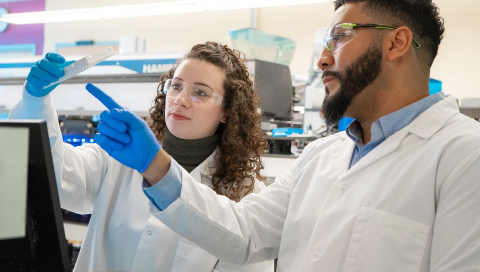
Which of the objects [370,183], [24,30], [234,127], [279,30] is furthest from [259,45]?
[24,30]

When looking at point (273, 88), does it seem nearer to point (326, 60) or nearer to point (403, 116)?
point (326, 60)

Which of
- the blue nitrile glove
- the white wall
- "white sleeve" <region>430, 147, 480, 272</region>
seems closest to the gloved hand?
the blue nitrile glove

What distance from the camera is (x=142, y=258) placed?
4.85ft

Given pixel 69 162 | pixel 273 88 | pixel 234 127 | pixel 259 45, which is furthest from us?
pixel 259 45

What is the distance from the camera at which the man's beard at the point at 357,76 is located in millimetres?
1250

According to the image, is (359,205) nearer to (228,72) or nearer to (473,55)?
(228,72)

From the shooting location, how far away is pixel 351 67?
4.12ft

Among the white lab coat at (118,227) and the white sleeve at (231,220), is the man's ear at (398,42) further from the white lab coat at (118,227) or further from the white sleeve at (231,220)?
the white lab coat at (118,227)

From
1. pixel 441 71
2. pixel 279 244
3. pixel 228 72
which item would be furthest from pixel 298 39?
pixel 279 244

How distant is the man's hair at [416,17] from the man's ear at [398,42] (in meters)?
0.03

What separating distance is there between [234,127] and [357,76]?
0.61 meters

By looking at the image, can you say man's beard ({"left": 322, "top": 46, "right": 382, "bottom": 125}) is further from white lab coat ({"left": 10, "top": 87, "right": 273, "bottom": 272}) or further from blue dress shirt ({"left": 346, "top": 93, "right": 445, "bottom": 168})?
white lab coat ({"left": 10, "top": 87, "right": 273, "bottom": 272})

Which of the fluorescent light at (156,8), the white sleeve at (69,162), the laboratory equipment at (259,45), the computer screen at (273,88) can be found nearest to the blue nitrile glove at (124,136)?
the white sleeve at (69,162)

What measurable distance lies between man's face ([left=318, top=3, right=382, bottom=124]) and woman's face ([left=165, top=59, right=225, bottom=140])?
1.62 ft
